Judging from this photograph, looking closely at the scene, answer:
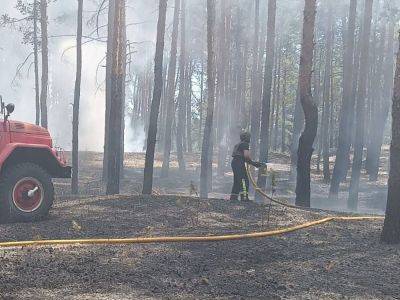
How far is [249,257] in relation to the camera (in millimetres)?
6461

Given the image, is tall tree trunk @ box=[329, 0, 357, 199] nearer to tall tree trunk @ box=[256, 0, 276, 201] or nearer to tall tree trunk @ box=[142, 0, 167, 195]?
tall tree trunk @ box=[256, 0, 276, 201]

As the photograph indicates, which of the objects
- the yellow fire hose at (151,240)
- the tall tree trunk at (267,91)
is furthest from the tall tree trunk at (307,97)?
the tall tree trunk at (267,91)

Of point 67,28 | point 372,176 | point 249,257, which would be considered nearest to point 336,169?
point 372,176

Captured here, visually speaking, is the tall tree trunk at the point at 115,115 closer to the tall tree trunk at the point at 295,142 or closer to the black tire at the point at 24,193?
the black tire at the point at 24,193

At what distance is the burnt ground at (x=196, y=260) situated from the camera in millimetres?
5066

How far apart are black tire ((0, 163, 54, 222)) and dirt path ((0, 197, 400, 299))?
276 millimetres

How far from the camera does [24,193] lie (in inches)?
323

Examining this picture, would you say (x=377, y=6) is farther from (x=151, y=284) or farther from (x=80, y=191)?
(x=151, y=284)

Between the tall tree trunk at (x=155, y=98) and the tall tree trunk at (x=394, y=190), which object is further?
the tall tree trunk at (x=155, y=98)

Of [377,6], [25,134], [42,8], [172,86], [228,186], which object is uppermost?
[377,6]

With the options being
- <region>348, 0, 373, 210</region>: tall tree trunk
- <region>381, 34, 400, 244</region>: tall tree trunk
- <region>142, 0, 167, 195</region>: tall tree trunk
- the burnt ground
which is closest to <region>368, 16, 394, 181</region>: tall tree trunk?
<region>348, 0, 373, 210</region>: tall tree trunk

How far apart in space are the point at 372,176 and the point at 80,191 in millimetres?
16030

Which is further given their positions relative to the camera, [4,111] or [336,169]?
[336,169]

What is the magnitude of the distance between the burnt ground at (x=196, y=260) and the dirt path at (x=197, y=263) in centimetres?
1
